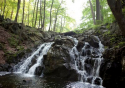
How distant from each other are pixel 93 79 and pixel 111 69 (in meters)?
1.64

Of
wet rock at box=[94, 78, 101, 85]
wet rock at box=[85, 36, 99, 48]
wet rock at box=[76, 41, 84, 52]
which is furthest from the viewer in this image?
wet rock at box=[85, 36, 99, 48]

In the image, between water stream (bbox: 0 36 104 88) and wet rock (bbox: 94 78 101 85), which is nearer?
wet rock (bbox: 94 78 101 85)

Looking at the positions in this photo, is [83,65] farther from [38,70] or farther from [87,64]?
[38,70]

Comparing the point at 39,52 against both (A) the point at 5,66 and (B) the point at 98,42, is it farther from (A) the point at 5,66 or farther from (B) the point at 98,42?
(B) the point at 98,42

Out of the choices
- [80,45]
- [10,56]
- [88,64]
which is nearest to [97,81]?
[88,64]

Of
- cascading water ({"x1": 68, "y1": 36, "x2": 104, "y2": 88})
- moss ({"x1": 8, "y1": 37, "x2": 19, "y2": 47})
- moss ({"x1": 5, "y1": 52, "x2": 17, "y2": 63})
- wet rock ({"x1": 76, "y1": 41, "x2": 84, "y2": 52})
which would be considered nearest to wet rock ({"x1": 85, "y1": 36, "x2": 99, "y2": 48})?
cascading water ({"x1": 68, "y1": 36, "x2": 104, "y2": 88})

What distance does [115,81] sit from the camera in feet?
22.8

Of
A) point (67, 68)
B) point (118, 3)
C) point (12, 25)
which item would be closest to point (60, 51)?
point (67, 68)

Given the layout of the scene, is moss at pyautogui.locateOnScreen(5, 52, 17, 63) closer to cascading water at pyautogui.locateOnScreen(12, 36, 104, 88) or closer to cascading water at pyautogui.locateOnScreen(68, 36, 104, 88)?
cascading water at pyautogui.locateOnScreen(12, 36, 104, 88)

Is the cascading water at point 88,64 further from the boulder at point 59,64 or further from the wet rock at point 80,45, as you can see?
the boulder at point 59,64

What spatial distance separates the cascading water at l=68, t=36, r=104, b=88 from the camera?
8.68 m

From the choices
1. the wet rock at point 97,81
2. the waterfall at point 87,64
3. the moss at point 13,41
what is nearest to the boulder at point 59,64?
the waterfall at point 87,64

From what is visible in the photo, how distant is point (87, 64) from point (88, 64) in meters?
0.09

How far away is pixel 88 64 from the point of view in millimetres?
10211
